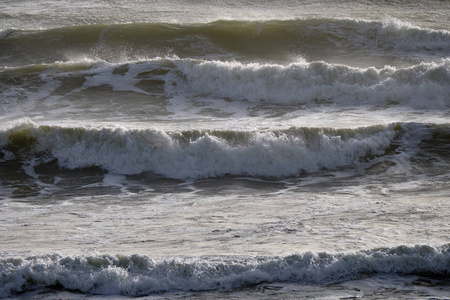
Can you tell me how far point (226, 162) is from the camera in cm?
1006

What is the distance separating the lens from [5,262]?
588cm

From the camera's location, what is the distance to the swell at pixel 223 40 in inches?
714

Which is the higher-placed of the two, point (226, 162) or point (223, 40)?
point (223, 40)

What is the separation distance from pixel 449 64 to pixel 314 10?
10.1 m

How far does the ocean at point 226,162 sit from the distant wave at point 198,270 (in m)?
0.02

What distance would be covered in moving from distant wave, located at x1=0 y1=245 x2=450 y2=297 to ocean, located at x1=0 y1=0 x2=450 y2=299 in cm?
2

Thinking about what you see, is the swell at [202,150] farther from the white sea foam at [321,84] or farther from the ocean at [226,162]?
the white sea foam at [321,84]

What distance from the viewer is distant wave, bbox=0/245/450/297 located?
18.6 ft

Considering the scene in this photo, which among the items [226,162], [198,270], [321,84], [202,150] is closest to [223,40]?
[321,84]

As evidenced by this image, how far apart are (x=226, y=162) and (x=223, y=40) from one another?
384 inches

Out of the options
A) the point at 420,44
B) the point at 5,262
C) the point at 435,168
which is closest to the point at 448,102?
the point at 435,168

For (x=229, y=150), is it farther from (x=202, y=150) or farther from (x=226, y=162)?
(x=202, y=150)

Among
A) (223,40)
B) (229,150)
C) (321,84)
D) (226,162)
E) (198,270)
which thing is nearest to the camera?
(198,270)

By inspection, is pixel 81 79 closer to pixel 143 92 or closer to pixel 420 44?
pixel 143 92
